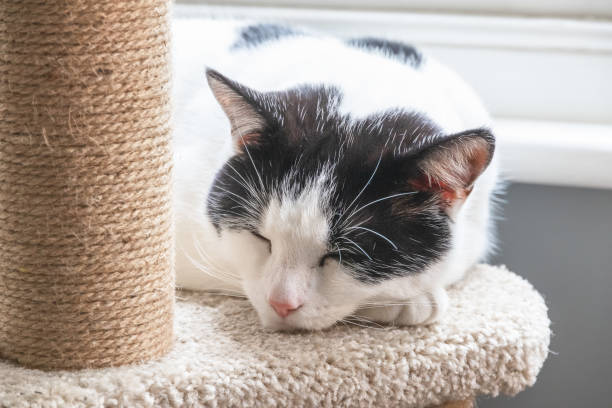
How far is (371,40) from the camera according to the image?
4.75 feet

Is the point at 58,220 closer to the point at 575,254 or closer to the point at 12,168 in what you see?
the point at 12,168

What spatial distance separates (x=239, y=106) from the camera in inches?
41.1

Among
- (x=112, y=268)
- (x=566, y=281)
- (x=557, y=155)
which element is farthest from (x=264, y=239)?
(x=566, y=281)

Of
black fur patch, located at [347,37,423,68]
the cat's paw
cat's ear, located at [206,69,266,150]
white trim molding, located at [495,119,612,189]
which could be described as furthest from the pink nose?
white trim molding, located at [495,119,612,189]

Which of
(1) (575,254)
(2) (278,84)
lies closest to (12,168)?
(2) (278,84)

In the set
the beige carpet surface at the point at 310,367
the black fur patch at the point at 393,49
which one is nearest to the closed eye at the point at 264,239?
the beige carpet surface at the point at 310,367

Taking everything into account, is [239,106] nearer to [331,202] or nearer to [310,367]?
[331,202]

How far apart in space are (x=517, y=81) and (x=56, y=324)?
1209 millimetres

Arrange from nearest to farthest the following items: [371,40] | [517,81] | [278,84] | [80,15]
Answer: [80,15] < [278,84] < [371,40] < [517,81]

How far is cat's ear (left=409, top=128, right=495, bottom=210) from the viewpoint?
3.04ft

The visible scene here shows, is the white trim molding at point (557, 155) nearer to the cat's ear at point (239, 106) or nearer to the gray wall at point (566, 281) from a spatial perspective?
the gray wall at point (566, 281)

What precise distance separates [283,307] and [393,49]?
62cm

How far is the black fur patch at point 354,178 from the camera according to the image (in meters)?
1.00

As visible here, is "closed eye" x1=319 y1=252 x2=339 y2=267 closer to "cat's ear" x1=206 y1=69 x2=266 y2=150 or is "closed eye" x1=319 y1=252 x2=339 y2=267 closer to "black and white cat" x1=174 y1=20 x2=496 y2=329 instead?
"black and white cat" x1=174 y1=20 x2=496 y2=329
